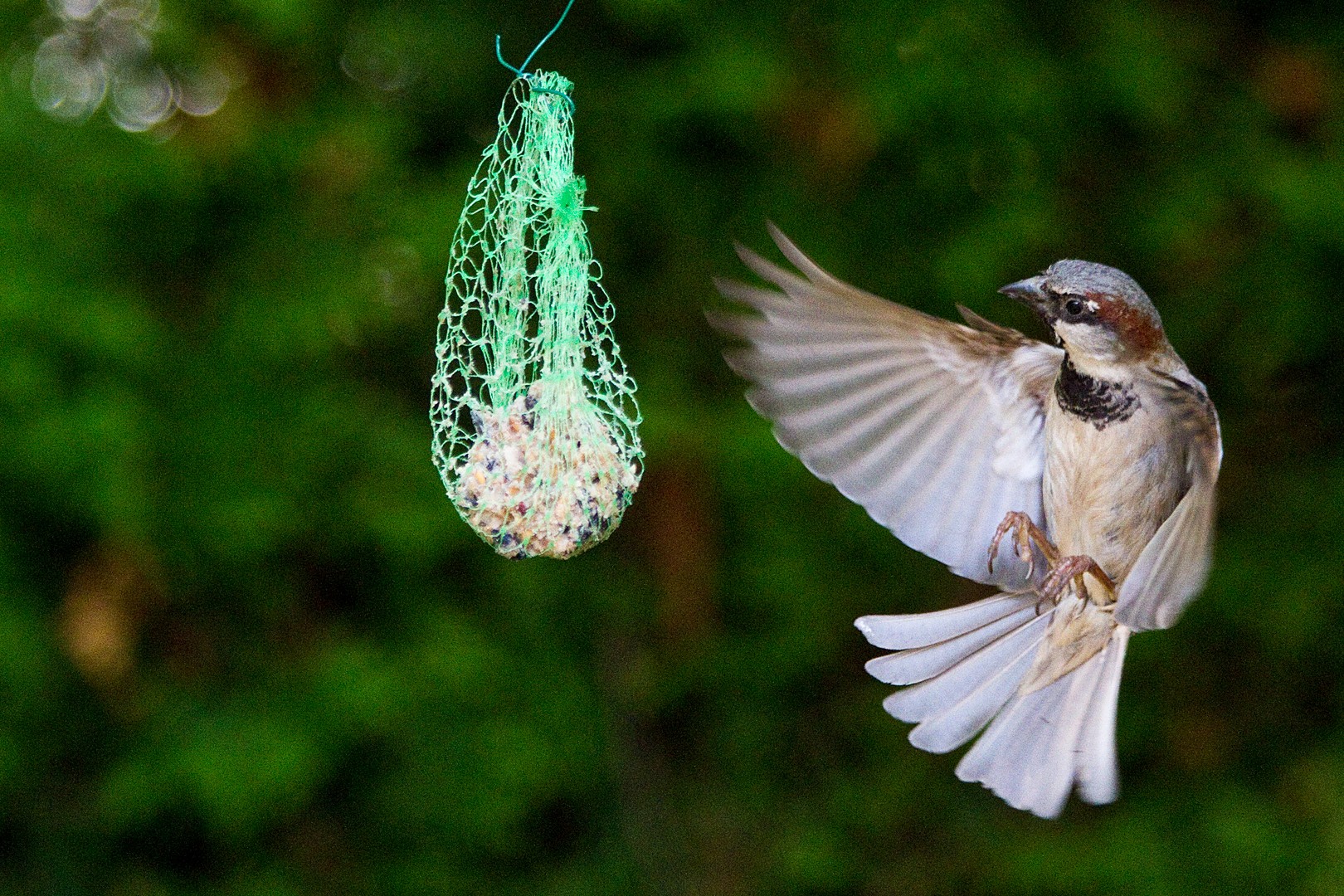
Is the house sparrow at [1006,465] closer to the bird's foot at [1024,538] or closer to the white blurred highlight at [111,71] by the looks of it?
the bird's foot at [1024,538]

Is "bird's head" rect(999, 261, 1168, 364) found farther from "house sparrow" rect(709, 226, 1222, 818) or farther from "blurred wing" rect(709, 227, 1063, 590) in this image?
"blurred wing" rect(709, 227, 1063, 590)

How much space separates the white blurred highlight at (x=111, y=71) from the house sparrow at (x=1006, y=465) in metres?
1.93

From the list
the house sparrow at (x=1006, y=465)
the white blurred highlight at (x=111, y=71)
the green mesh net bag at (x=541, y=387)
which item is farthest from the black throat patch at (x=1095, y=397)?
the white blurred highlight at (x=111, y=71)

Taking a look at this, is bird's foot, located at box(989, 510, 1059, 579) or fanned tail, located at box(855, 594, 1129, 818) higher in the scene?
bird's foot, located at box(989, 510, 1059, 579)

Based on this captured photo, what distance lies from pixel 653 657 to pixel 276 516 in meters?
1.05

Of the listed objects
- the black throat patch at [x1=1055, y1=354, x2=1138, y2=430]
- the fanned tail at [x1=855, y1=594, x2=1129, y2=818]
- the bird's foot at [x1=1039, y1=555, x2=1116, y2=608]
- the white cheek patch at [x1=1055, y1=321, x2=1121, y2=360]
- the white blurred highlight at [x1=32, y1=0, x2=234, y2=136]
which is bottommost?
the fanned tail at [x1=855, y1=594, x2=1129, y2=818]

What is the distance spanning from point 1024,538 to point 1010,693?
0.84 ft

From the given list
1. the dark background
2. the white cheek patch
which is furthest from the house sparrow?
the dark background

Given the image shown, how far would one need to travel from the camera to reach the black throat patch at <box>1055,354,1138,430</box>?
198 cm

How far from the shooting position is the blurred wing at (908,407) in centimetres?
203

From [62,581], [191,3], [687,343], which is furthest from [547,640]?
[191,3]

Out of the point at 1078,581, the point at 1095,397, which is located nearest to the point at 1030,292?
the point at 1095,397

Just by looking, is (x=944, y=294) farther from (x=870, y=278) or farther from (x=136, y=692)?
(x=136, y=692)

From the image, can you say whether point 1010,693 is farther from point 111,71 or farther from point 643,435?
point 111,71
